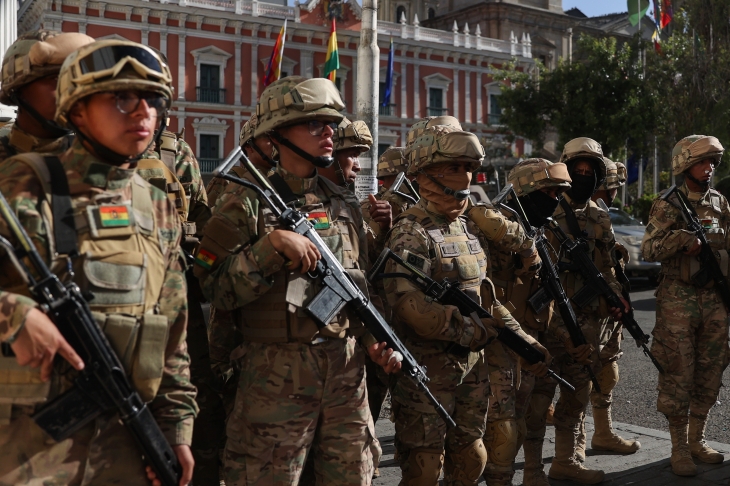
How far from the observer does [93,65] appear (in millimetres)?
2395

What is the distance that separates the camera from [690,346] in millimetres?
5770

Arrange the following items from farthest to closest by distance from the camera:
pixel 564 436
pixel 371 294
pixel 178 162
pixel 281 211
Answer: pixel 564 436 → pixel 178 162 → pixel 371 294 → pixel 281 211

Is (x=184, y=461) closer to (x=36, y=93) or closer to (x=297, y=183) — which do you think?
(x=297, y=183)

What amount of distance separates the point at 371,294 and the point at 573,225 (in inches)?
98.5

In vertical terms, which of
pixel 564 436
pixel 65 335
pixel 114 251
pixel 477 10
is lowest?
pixel 564 436

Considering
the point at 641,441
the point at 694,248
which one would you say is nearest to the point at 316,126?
the point at 694,248

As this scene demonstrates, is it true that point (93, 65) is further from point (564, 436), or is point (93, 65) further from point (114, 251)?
point (564, 436)

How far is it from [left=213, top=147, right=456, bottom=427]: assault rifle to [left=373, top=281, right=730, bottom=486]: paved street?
2276mm

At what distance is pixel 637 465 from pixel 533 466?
1120mm

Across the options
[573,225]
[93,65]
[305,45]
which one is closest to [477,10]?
[305,45]

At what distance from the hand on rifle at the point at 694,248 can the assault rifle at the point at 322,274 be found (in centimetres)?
314

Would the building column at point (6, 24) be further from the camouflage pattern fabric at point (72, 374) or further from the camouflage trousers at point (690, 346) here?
the camouflage trousers at point (690, 346)

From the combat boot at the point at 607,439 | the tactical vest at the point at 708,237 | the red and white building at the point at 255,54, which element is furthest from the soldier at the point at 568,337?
the red and white building at the point at 255,54

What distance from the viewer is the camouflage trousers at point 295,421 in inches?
127
